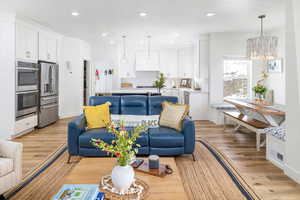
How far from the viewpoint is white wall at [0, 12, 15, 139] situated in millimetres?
4483

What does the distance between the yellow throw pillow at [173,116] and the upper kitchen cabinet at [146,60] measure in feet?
20.1

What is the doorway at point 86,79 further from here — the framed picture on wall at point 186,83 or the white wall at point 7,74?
→ the framed picture on wall at point 186,83

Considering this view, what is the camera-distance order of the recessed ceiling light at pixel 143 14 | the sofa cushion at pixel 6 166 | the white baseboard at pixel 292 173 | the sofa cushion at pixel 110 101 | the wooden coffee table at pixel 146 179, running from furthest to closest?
the recessed ceiling light at pixel 143 14 < the sofa cushion at pixel 110 101 < the white baseboard at pixel 292 173 < the sofa cushion at pixel 6 166 < the wooden coffee table at pixel 146 179

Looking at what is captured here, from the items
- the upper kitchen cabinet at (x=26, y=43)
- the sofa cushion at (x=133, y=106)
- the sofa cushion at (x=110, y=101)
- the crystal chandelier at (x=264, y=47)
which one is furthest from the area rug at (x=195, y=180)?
the upper kitchen cabinet at (x=26, y=43)

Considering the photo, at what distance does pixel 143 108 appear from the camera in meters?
4.38

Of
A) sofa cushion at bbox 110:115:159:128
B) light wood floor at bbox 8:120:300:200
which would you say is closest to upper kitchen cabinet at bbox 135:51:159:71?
light wood floor at bbox 8:120:300:200

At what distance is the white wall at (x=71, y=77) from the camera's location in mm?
7109

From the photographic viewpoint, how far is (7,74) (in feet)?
15.1

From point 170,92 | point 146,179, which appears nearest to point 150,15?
point 146,179

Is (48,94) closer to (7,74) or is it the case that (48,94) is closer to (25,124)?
(25,124)

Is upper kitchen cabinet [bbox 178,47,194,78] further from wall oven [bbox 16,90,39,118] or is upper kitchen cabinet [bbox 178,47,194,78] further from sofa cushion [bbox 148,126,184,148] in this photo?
sofa cushion [bbox 148,126,184,148]

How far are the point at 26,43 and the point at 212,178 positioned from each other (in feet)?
16.0

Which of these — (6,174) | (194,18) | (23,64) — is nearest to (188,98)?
(194,18)

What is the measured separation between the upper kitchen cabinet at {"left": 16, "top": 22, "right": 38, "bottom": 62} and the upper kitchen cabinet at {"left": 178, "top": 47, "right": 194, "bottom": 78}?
5.69 metres
